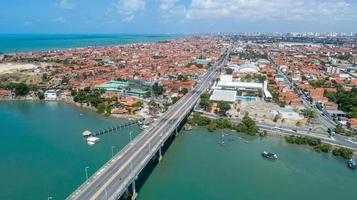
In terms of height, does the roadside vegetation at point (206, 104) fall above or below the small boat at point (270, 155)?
above

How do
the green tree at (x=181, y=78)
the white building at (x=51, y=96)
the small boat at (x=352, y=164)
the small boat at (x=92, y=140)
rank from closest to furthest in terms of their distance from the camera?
the small boat at (x=352, y=164), the small boat at (x=92, y=140), the white building at (x=51, y=96), the green tree at (x=181, y=78)

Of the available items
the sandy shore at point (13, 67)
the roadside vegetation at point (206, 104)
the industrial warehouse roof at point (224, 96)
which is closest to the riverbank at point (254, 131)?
the roadside vegetation at point (206, 104)

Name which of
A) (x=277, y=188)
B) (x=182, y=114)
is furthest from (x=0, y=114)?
(x=277, y=188)

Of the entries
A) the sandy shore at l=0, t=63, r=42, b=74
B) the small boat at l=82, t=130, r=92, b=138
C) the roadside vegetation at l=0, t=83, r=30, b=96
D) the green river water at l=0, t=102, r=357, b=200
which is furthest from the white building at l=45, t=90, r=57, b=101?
the sandy shore at l=0, t=63, r=42, b=74

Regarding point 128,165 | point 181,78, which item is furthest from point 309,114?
point 181,78

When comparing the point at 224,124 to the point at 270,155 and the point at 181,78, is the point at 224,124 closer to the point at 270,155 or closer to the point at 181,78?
the point at 270,155

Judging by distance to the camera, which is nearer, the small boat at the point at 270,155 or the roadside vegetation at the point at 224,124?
the small boat at the point at 270,155

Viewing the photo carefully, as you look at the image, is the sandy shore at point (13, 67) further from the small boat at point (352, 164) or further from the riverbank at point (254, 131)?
the small boat at point (352, 164)

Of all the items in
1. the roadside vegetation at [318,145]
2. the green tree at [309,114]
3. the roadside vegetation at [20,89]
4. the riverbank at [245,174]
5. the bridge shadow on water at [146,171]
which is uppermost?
the roadside vegetation at [20,89]
